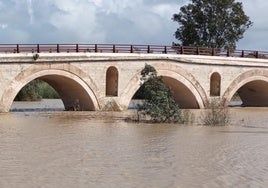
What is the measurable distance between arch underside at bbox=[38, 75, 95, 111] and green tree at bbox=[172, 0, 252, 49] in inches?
1120

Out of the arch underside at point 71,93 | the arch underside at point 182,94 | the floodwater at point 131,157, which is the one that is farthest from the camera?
the arch underside at point 182,94

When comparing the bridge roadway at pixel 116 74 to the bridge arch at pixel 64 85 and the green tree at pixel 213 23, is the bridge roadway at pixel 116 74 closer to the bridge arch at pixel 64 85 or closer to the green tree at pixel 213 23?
the bridge arch at pixel 64 85

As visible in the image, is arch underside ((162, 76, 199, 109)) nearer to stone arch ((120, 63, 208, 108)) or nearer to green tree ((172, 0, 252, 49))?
stone arch ((120, 63, 208, 108))

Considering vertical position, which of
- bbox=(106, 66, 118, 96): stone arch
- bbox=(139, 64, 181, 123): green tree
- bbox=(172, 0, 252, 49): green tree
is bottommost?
bbox=(139, 64, 181, 123): green tree

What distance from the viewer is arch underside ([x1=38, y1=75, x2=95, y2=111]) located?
30688mm

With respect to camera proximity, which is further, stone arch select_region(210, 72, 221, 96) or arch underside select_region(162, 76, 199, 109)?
stone arch select_region(210, 72, 221, 96)

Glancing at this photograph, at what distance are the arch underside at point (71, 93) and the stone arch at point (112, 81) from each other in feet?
6.32

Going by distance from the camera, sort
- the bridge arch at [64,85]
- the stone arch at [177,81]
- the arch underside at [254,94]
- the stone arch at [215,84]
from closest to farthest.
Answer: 1. the bridge arch at [64,85]
2. the stone arch at [177,81]
3. the stone arch at [215,84]
4. the arch underside at [254,94]

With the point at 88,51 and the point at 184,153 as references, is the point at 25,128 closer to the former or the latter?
the point at 184,153

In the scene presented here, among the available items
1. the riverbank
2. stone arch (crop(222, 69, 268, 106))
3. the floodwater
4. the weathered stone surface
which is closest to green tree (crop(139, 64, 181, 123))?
the riverbank

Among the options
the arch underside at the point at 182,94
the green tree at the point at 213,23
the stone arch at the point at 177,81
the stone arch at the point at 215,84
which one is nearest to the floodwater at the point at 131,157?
the stone arch at the point at 177,81

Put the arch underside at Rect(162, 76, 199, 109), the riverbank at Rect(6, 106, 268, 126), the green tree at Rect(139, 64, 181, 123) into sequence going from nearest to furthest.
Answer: the green tree at Rect(139, 64, 181, 123)
the riverbank at Rect(6, 106, 268, 126)
the arch underside at Rect(162, 76, 199, 109)

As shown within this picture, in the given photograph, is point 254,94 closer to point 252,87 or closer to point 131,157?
Result: point 252,87

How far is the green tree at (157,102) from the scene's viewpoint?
2373cm
